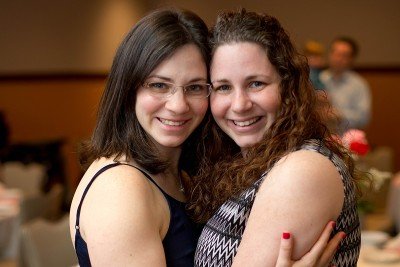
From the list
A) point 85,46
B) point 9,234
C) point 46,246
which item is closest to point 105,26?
point 85,46

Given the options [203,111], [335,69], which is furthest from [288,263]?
[335,69]

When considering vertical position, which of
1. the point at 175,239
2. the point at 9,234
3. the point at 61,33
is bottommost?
the point at 9,234

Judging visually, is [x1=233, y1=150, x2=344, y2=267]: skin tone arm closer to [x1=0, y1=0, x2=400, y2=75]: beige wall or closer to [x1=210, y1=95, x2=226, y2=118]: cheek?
[x1=210, y1=95, x2=226, y2=118]: cheek

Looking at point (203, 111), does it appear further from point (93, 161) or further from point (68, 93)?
point (68, 93)

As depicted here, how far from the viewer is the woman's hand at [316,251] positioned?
1811 millimetres

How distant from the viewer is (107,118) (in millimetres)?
2219

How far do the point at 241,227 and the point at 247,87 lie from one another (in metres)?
0.39

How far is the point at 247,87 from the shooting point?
7.04ft

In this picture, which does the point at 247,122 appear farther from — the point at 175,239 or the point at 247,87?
the point at 175,239

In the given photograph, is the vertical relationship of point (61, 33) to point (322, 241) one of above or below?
below

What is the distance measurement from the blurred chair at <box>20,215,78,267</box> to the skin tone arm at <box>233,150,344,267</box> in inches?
87.4

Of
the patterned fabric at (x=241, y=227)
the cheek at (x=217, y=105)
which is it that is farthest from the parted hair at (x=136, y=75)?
the patterned fabric at (x=241, y=227)

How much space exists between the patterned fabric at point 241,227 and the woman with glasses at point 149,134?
11 cm

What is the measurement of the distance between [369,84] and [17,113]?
4.49m
